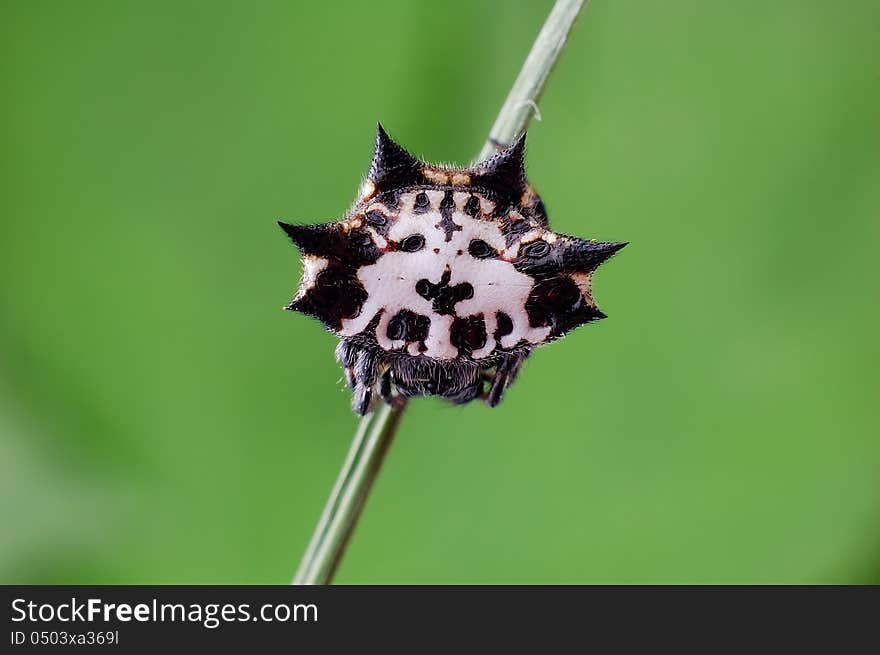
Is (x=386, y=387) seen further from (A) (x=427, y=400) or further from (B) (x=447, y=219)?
(A) (x=427, y=400)

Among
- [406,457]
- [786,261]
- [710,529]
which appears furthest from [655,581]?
[786,261]

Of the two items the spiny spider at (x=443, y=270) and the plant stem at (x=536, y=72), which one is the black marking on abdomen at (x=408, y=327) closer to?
the spiny spider at (x=443, y=270)

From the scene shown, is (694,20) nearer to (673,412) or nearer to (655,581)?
(673,412)

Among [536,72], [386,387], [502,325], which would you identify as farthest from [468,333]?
[536,72]

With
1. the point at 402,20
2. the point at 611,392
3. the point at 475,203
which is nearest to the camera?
the point at 475,203

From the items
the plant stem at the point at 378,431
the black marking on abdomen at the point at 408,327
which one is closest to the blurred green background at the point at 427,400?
the plant stem at the point at 378,431

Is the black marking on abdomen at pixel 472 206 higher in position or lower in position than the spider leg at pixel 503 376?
higher
